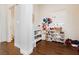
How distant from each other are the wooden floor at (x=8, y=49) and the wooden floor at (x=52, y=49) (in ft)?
0.63

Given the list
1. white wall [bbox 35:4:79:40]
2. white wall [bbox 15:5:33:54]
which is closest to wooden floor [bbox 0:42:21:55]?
white wall [bbox 15:5:33:54]

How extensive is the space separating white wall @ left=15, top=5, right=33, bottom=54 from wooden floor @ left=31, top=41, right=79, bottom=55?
85 mm

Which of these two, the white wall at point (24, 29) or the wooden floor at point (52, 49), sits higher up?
the white wall at point (24, 29)

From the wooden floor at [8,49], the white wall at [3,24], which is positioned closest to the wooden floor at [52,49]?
the wooden floor at [8,49]

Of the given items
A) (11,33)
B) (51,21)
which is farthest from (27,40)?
(51,21)

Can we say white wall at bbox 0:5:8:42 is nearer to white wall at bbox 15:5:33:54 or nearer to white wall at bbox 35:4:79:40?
white wall at bbox 15:5:33:54

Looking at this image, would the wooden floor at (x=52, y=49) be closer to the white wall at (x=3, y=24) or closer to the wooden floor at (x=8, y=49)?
the wooden floor at (x=8, y=49)

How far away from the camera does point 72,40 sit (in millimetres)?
1331

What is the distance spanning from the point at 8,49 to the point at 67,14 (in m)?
0.71

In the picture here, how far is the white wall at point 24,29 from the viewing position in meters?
1.34

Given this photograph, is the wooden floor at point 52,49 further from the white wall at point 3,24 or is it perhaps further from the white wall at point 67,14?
the white wall at point 3,24

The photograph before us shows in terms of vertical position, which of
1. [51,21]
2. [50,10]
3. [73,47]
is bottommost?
[73,47]
